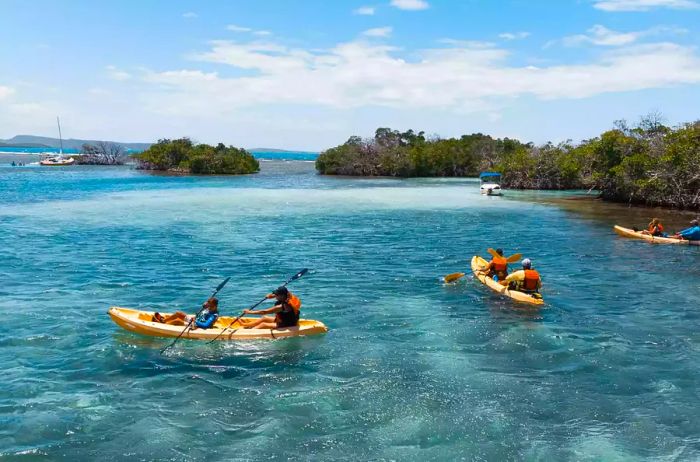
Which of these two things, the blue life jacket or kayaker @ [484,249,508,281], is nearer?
the blue life jacket

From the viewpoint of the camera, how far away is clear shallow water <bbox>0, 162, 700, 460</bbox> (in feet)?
30.3

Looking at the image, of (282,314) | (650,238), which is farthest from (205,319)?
(650,238)

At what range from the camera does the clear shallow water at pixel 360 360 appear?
9.24m

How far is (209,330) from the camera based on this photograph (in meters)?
13.2

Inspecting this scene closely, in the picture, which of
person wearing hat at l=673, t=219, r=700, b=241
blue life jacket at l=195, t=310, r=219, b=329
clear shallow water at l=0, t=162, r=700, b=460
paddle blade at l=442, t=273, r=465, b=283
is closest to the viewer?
clear shallow water at l=0, t=162, r=700, b=460

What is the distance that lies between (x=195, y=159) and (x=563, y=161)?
54814mm

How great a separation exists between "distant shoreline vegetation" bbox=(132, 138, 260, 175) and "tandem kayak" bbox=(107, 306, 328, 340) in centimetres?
7596

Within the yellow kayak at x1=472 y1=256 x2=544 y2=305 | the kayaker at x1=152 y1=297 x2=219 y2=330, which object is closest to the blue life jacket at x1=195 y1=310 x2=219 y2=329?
the kayaker at x1=152 y1=297 x2=219 y2=330

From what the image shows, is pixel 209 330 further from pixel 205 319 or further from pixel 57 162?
pixel 57 162

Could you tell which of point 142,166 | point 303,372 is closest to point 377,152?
point 142,166

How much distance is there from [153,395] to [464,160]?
256 feet

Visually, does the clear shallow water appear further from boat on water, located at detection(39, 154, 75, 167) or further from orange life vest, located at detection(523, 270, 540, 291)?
boat on water, located at detection(39, 154, 75, 167)

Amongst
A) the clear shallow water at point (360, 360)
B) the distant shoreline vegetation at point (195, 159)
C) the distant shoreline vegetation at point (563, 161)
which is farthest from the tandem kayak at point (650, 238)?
the distant shoreline vegetation at point (195, 159)

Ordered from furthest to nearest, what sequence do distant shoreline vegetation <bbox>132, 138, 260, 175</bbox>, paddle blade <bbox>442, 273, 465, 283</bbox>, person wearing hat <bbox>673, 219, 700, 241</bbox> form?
1. distant shoreline vegetation <bbox>132, 138, 260, 175</bbox>
2. person wearing hat <bbox>673, 219, 700, 241</bbox>
3. paddle blade <bbox>442, 273, 465, 283</bbox>
